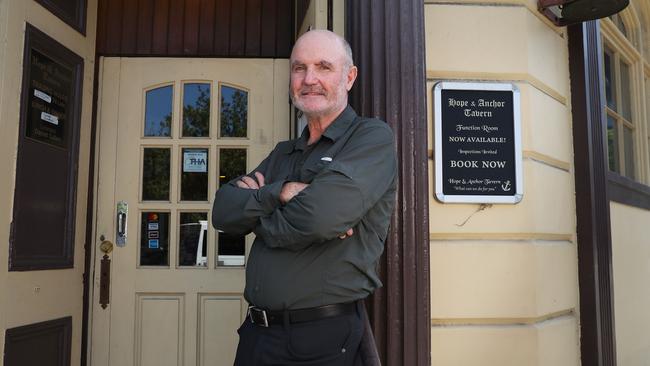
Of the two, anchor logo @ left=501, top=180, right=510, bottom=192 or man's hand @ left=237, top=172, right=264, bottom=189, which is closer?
man's hand @ left=237, top=172, right=264, bottom=189

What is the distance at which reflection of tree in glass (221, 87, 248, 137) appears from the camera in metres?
3.77

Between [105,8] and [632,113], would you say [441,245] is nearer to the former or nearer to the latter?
[105,8]

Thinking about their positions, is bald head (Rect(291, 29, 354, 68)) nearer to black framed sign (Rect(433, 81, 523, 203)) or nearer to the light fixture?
Result: black framed sign (Rect(433, 81, 523, 203))

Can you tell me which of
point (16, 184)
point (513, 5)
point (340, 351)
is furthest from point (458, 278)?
point (16, 184)

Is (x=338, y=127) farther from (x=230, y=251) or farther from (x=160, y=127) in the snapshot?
(x=160, y=127)

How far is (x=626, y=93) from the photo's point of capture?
209 inches

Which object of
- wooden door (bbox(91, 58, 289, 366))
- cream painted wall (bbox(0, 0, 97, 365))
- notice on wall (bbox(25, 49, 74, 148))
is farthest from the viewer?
wooden door (bbox(91, 58, 289, 366))

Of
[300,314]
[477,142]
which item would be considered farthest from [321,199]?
[477,142]

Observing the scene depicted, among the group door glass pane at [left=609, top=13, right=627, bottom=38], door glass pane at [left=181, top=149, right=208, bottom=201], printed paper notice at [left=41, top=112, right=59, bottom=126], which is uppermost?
door glass pane at [left=609, top=13, right=627, bottom=38]

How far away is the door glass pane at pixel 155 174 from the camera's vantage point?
370 centimetres

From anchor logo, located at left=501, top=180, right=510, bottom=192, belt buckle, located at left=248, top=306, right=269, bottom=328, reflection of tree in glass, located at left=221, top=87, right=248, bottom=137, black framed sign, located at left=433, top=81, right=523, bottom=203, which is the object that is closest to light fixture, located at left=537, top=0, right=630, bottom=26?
black framed sign, located at left=433, top=81, right=523, bottom=203

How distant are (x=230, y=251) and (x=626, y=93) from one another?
164 inches

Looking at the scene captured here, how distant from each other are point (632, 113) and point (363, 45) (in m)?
3.78

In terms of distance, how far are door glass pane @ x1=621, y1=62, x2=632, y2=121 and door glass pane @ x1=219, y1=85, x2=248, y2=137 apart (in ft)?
11.8
